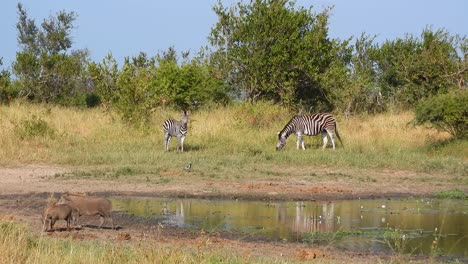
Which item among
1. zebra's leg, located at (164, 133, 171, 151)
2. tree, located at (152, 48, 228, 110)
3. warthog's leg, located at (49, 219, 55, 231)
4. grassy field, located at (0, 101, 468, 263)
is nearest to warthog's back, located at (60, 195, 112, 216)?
warthog's leg, located at (49, 219, 55, 231)

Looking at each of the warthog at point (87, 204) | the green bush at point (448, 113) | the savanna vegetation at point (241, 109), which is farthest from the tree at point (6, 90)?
the warthog at point (87, 204)

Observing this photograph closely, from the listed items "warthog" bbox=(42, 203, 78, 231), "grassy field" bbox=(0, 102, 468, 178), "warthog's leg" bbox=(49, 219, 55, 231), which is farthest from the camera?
"grassy field" bbox=(0, 102, 468, 178)

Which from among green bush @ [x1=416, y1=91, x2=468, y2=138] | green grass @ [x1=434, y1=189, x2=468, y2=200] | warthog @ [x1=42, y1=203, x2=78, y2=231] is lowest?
warthog @ [x1=42, y1=203, x2=78, y2=231]

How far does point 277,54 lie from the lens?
34188 millimetres

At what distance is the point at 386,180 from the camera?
755 inches

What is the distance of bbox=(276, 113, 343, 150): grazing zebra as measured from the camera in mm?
25609

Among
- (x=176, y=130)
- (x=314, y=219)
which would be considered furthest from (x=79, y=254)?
(x=176, y=130)

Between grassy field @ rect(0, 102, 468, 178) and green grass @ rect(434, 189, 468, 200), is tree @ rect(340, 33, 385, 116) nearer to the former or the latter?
grassy field @ rect(0, 102, 468, 178)

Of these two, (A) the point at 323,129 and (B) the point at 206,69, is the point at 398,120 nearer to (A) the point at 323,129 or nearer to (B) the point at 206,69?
(A) the point at 323,129

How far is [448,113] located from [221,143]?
656 centimetres

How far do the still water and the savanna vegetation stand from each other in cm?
288

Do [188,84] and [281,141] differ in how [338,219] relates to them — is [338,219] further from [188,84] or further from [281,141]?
[188,84]

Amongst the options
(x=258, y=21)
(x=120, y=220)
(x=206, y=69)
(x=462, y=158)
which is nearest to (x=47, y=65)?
(x=206, y=69)

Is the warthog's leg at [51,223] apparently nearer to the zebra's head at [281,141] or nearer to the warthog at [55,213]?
the warthog at [55,213]
